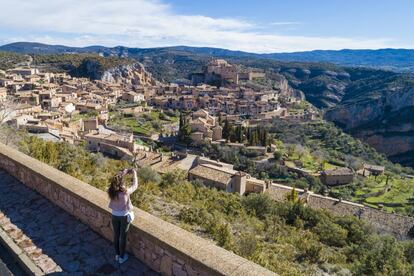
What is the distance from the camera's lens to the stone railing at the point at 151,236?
13.1 ft

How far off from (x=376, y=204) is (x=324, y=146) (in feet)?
85.8

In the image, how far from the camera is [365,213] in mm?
28750

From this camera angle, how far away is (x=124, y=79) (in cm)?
10512

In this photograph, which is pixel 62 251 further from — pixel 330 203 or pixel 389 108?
pixel 389 108

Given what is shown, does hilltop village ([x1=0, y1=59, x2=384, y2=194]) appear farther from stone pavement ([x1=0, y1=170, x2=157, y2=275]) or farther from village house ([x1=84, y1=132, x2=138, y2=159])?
stone pavement ([x1=0, y1=170, x2=157, y2=275])

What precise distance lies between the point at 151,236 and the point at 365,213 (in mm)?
27826

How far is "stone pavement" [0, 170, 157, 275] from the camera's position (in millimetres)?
4848

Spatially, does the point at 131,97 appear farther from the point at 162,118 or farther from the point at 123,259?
the point at 123,259

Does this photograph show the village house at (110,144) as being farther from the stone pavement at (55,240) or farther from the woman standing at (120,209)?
the woman standing at (120,209)

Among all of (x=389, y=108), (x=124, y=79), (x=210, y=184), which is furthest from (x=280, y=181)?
(x=124, y=79)

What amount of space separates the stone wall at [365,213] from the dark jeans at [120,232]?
23.3 metres

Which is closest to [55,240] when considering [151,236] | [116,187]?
[116,187]

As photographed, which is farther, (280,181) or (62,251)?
(280,181)

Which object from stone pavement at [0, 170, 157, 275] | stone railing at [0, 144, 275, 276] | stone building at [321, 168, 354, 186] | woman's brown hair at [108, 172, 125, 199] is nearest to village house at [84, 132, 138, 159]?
stone building at [321, 168, 354, 186]
